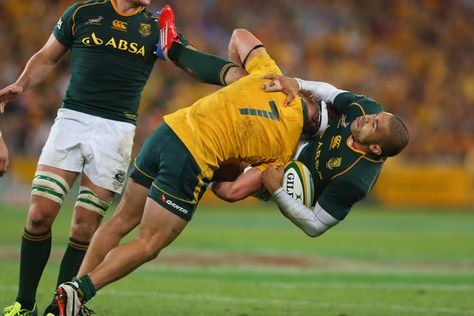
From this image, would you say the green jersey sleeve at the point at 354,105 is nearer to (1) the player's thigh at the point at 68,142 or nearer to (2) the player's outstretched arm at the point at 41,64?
(1) the player's thigh at the point at 68,142

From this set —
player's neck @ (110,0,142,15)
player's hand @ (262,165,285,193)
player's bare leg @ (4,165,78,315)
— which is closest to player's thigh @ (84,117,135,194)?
player's bare leg @ (4,165,78,315)

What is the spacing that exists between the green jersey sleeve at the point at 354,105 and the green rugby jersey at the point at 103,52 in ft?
5.26

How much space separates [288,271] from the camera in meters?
11.3

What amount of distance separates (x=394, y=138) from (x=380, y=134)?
0.11m

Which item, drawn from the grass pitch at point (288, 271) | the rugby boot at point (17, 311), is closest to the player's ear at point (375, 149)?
the grass pitch at point (288, 271)

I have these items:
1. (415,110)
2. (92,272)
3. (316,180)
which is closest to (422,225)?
(415,110)

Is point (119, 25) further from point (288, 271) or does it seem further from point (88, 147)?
point (288, 271)

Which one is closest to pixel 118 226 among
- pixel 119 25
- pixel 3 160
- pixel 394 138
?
pixel 3 160

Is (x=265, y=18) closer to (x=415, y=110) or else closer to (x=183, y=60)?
(x=415, y=110)

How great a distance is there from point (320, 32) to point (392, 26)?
2.31 m

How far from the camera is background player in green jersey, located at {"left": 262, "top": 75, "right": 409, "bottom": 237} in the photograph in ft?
21.5

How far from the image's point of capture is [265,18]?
24250mm

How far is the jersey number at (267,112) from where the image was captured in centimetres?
636

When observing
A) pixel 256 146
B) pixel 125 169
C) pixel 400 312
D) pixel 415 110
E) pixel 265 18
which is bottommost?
pixel 415 110
